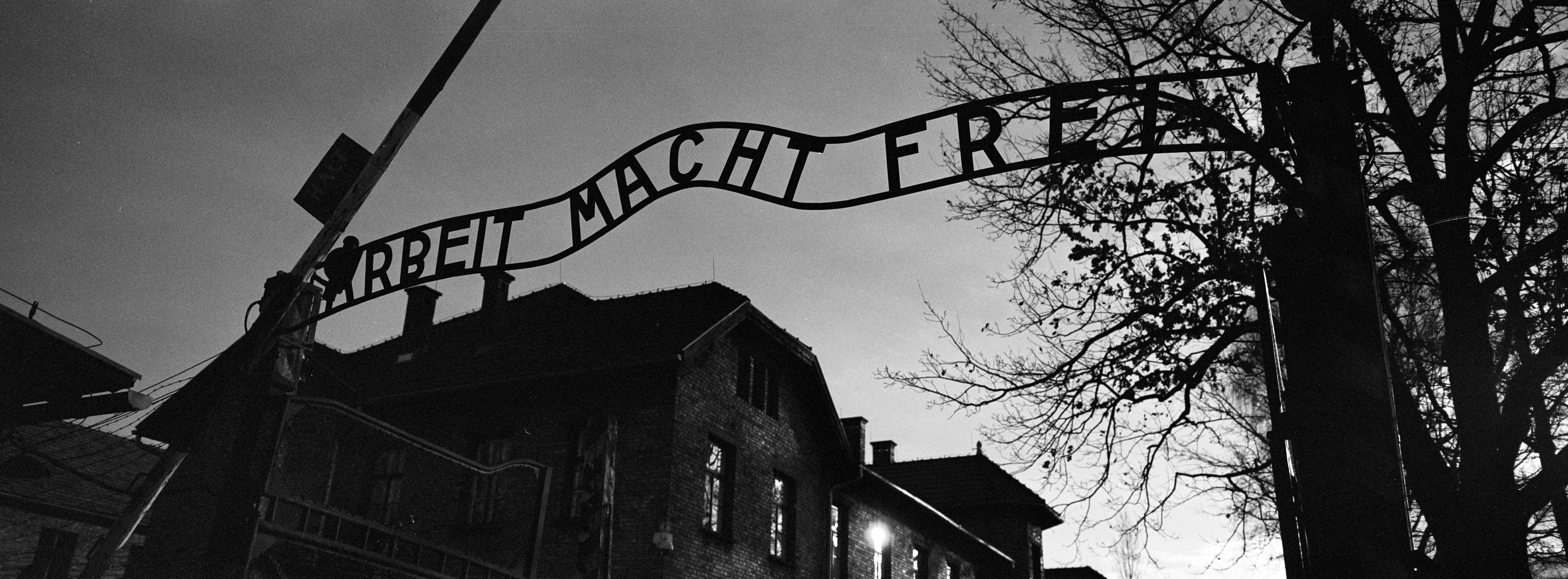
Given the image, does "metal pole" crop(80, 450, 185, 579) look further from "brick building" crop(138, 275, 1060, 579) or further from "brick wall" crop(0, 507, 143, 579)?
"brick wall" crop(0, 507, 143, 579)

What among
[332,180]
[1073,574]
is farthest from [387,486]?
[1073,574]

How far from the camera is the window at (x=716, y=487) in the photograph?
68.0 feet

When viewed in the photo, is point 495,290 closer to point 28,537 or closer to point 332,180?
point 28,537

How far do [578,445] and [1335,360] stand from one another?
739 inches

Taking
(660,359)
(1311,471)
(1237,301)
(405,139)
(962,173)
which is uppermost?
(660,359)

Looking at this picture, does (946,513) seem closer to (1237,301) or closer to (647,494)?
(647,494)

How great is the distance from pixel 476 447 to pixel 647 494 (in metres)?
4.60

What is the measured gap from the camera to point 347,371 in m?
25.0

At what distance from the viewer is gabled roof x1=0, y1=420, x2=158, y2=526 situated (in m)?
26.2

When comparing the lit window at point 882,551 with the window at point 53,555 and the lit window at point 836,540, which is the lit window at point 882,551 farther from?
the window at point 53,555

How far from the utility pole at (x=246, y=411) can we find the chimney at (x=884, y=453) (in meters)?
35.0

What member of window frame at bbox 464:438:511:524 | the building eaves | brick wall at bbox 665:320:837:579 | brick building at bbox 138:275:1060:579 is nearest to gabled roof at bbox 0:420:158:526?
brick building at bbox 138:275:1060:579

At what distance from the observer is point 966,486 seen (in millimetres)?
39719

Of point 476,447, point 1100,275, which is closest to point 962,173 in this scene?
point 1100,275
